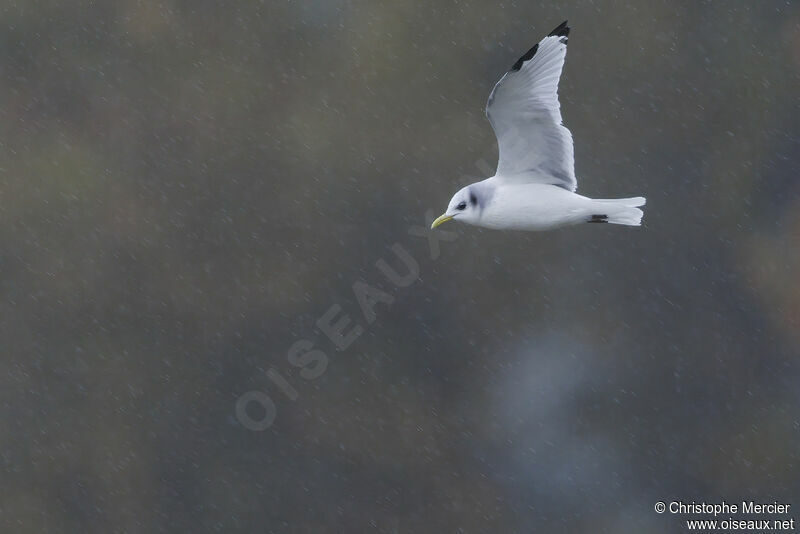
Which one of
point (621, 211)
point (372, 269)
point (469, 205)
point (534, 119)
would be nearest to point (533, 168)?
point (534, 119)

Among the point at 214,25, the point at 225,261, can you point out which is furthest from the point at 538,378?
the point at 214,25

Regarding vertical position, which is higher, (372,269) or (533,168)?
(372,269)

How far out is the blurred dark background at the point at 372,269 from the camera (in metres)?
22.3

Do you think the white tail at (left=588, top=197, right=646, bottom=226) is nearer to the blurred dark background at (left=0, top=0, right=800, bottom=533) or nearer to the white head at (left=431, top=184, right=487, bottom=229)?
the white head at (left=431, top=184, right=487, bottom=229)

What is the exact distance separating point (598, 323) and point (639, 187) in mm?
2384

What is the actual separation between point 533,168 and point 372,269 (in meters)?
12.4

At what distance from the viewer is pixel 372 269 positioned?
22.5 meters

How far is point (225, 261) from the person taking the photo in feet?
75.8

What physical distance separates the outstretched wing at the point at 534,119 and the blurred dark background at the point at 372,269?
11.1m

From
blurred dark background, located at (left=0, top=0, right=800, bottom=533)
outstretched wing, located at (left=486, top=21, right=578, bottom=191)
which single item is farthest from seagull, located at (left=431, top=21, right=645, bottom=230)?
blurred dark background, located at (left=0, top=0, right=800, bottom=533)

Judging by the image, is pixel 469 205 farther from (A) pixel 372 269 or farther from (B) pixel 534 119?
(A) pixel 372 269

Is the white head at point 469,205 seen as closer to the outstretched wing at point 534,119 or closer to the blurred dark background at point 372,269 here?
the outstretched wing at point 534,119

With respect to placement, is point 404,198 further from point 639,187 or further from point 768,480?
point 768,480

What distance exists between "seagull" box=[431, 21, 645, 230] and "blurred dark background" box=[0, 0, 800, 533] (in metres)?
11.1
